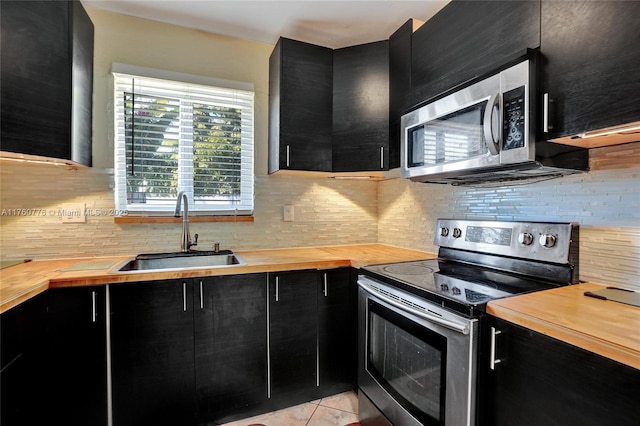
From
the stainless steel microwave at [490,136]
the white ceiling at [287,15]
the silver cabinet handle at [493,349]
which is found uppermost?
the white ceiling at [287,15]

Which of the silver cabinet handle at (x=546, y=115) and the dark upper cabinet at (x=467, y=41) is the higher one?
the dark upper cabinet at (x=467, y=41)

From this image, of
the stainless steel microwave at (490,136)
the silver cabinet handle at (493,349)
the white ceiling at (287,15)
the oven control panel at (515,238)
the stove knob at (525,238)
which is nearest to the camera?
the silver cabinet handle at (493,349)

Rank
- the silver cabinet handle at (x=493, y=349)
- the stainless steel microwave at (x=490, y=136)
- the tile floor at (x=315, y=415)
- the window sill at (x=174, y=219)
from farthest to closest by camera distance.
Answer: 1. the window sill at (x=174, y=219)
2. the tile floor at (x=315, y=415)
3. the stainless steel microwave at (x=490, y=136)
4. the silver cabinet handle at (x=493, y=349)

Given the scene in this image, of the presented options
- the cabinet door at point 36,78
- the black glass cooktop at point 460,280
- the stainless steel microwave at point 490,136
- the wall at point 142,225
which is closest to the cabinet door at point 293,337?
the black glass cooktop at point 460,280

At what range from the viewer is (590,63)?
40.0 inches

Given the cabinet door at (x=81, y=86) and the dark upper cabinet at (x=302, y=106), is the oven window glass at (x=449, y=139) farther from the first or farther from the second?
the cabinet door at (x=81, y=86)

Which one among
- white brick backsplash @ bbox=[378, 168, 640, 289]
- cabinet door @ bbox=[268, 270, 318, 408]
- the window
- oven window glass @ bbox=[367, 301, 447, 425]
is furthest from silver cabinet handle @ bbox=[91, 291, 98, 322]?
white brick backsplash @ bbox=[378, 168, 640, 289]

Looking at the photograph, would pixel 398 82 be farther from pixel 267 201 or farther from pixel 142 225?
pixel 142 225

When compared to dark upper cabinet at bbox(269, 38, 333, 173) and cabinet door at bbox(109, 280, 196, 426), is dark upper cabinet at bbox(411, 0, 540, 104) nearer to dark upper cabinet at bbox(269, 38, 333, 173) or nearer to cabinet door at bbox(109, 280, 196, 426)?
dark upper cabinet at bbox(269, 38, 333, 173)

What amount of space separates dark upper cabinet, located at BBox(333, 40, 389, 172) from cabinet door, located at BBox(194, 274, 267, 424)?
98cm

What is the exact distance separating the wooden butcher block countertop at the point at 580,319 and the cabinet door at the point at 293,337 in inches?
41.0

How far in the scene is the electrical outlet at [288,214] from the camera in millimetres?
2342

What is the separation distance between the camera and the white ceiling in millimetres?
1851

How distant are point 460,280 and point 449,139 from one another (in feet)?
2.18
